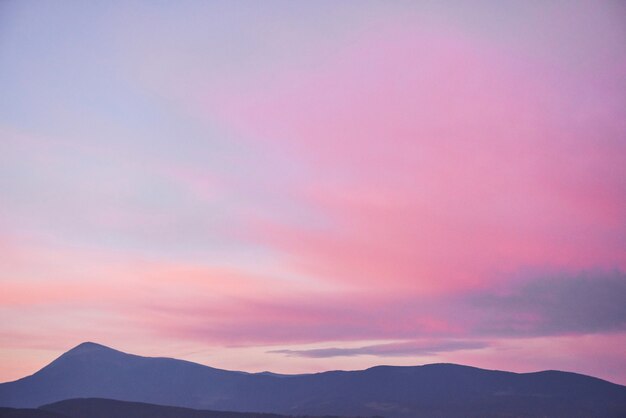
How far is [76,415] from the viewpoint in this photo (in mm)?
A: 195125

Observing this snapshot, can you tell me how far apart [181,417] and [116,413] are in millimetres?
17759

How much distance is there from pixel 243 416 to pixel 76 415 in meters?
41.9

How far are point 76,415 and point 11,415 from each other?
3987cm

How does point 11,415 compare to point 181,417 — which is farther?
point 181,417

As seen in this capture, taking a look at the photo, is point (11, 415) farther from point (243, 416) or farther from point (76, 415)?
point (243, 416)

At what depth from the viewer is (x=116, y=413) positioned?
656ft

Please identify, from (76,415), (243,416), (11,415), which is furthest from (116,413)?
(11,415)

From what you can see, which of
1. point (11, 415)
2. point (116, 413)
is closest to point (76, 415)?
point (116, 413)

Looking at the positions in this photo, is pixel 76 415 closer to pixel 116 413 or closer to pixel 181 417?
pixel 116 413

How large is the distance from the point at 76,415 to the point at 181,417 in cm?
2629

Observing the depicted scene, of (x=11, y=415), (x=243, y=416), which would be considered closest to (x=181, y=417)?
(x=243, y=416)

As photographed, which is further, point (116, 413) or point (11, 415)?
point (116, 413)

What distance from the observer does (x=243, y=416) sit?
197750mm

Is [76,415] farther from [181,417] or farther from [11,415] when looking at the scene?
[11,415]
